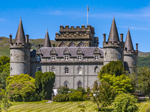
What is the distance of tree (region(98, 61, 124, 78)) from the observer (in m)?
66.7

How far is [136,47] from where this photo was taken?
79.8m

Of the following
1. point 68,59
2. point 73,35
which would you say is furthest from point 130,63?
point 73,35

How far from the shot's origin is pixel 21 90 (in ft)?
211

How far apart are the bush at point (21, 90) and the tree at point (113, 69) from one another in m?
13.0

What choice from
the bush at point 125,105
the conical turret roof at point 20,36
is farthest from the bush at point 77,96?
the bush at point 125,105

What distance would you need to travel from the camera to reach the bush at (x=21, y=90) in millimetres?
63938

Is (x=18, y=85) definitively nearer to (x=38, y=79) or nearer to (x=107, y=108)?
(x=38, y=79)

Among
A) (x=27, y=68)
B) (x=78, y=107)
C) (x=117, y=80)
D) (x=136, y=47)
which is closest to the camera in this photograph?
(x=78, y=107)

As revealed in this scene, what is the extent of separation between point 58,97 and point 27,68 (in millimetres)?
12062

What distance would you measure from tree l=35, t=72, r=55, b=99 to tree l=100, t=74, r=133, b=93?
35.3 feet

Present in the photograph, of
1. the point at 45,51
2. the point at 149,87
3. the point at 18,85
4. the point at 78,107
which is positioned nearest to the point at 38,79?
the point at 18,85

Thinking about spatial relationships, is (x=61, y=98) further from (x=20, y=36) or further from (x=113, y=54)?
(x=20, y=36)

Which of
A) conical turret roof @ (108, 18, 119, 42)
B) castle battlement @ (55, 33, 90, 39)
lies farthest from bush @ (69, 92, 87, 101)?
castle battlement @ (55, 33, 90, 39)

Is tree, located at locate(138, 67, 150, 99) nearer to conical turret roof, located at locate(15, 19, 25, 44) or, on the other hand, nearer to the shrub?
the shrub
